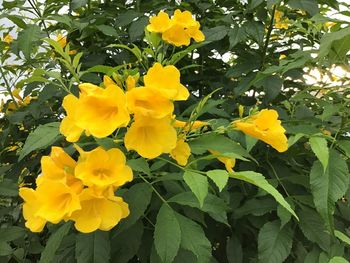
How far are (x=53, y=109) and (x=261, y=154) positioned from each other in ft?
3.19

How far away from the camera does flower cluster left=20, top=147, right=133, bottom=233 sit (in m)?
0.97

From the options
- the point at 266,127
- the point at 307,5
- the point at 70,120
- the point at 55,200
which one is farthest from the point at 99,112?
the point at 307,5

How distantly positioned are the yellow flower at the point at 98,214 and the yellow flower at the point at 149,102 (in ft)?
0.62

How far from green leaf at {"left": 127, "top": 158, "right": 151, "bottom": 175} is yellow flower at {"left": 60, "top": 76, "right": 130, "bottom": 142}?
14cm

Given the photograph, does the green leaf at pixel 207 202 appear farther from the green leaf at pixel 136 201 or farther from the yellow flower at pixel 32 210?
the yellow flower at pixel 32 210

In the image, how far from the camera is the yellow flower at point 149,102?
100 cm

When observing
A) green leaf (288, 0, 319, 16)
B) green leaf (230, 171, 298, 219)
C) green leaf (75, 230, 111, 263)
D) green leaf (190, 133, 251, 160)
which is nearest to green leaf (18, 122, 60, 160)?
green leaf (75, 230, 111, 263)

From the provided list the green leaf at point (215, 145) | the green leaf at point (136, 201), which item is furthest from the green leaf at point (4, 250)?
the green leaf at point (215, 145)

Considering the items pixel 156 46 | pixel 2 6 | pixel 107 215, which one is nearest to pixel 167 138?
pixel 107 215

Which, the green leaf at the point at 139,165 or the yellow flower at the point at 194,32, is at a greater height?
the yellow flower at the point at 194,32

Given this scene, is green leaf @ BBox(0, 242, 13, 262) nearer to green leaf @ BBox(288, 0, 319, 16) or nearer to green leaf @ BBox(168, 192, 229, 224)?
green leaf @ BBox(168, 192, 229, 224)

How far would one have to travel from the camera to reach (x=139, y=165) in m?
1.12

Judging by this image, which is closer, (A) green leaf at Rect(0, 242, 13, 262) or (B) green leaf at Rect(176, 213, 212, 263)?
(B) green leaf at Rect(176, 213, 212, 263)

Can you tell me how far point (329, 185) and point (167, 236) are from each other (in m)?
0.51
